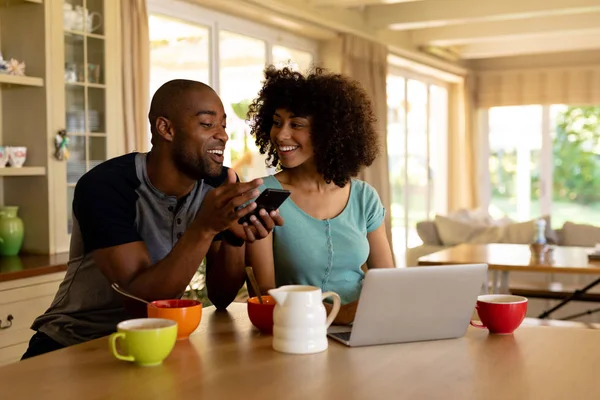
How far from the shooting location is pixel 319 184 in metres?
2.20

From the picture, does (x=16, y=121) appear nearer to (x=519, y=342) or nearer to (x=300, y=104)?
(x=300, y=104)

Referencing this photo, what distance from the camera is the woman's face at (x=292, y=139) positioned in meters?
2.12

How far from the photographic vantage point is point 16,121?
344 cm

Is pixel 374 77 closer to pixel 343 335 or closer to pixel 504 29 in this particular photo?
pixel 504 29

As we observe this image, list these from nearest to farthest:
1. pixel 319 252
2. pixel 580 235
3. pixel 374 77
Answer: pixel 319 252 < pixel 580 235 < pixel 374 77

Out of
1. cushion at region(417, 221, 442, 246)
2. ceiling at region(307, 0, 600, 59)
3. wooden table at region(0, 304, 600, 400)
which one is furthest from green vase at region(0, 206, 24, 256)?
cushion at region(417, 221, 442, 246)

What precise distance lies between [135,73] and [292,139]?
195 cm

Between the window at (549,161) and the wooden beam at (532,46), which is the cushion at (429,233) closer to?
the wooden beam at (532,46)

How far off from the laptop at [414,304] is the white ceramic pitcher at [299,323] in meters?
0.07

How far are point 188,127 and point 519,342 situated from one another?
37.6 inches

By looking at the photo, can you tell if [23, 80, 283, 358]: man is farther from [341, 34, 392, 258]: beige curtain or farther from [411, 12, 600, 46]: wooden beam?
[411, 12, 600, 46]: wooden beam

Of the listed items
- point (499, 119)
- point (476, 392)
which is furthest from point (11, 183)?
point (499, 119)

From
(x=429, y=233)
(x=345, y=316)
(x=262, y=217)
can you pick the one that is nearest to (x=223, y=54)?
(x=429, y=233)

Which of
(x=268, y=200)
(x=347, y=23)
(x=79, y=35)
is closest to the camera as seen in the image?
(x=268, y=200)
